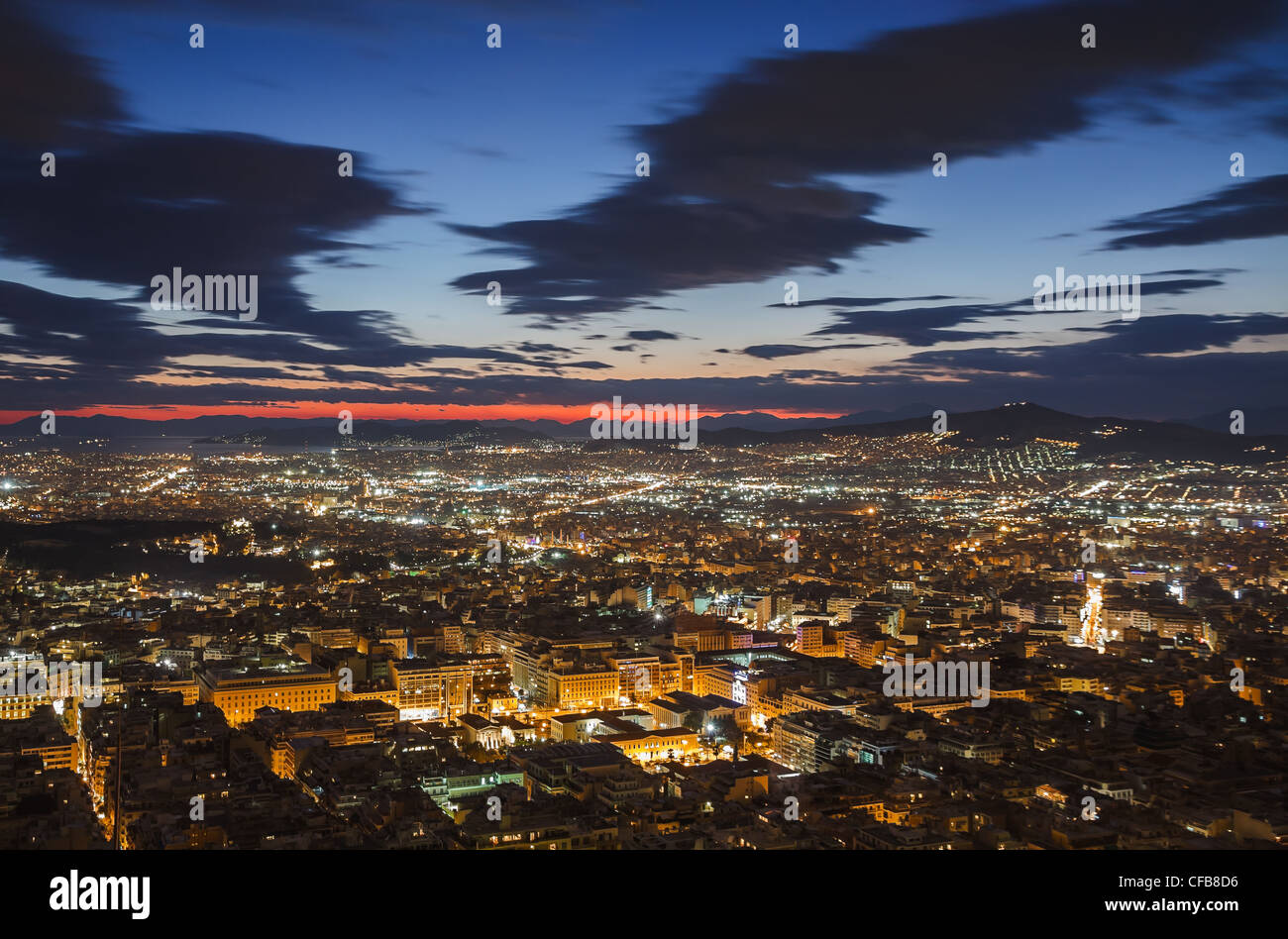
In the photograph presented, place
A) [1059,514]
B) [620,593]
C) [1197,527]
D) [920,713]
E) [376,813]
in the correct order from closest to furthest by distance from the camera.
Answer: [376,813], [920,713], [620,593], [1197,527], [1059,514]

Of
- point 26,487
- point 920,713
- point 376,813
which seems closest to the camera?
point 376,813

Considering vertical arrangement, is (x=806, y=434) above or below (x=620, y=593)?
above

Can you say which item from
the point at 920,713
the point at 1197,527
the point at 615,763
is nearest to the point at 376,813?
the point at 615,763
